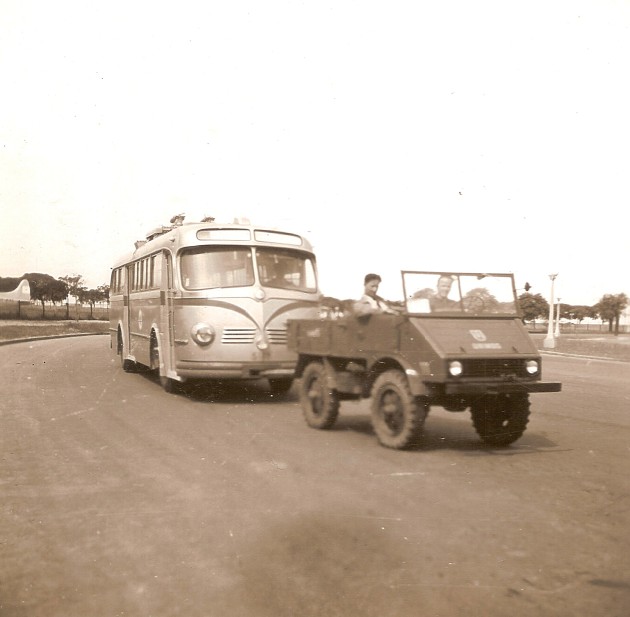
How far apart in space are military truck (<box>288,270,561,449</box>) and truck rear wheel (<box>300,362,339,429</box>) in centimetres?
18

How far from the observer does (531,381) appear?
25.9ft

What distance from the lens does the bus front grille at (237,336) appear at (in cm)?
1232

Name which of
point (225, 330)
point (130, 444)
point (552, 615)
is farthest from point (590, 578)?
point (225, 330)

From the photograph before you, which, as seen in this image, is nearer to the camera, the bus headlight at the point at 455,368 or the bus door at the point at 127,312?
the bus headlight at the point at 455,368

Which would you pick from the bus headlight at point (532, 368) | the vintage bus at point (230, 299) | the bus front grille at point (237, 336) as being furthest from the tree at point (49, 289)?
the bus headlight at point (532, 368)

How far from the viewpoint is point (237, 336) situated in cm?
1234

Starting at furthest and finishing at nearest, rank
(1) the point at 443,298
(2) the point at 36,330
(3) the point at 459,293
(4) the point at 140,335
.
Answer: (2) the point at 36,330 < (4) the point at 140,335 < (3) the point at 459,293 < (1) the point at 443,298

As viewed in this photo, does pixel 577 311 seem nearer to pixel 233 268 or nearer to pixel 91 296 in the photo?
pixel 91 296

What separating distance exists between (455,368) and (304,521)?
281 cm

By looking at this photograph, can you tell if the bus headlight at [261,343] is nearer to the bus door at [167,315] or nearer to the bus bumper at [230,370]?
the bus bumper at [230,370]

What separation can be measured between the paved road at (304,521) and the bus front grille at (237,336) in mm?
2455

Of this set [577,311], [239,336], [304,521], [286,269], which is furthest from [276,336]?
[577,311]

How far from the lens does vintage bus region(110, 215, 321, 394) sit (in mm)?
12312

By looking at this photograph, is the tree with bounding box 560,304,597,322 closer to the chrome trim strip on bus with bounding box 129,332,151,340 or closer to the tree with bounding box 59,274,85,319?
the tree with bounding box 59,274,85,319
